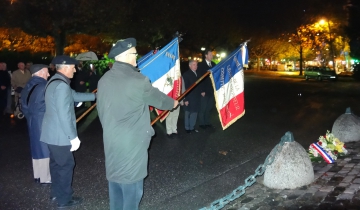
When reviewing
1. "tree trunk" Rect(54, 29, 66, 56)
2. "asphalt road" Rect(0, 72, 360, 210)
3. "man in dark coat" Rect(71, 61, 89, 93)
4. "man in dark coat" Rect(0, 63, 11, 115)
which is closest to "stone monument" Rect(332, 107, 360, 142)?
"asphalt road" Rect(0, 72, 360, 210)

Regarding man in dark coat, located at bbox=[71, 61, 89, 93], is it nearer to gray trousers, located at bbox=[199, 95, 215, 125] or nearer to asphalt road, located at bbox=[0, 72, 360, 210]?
asphalt road, located at bbox=[0, 72, 360, 210]

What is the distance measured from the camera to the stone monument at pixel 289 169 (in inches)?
234

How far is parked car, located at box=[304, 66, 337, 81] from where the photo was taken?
40.5 meters

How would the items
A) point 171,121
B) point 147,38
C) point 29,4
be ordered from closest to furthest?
point 171,121, point 29,4, point 147,38

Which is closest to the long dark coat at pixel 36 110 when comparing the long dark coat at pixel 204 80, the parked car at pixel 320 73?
the long dark coat at pixel 204 80

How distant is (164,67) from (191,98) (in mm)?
2980

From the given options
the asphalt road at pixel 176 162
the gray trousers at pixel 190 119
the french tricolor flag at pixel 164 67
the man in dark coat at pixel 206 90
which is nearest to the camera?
the asphalt road at pixel 176 162

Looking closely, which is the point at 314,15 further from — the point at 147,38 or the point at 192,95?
the point at 192,95

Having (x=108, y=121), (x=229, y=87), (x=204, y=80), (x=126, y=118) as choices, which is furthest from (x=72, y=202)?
(x=204, y=80)

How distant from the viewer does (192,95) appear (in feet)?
33.7

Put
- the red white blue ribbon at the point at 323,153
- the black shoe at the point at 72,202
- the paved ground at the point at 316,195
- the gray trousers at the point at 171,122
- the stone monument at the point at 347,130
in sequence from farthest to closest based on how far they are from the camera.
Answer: the gray trousers at the point at 171,122 < the stone monument at the point at 347,130 < the red white blue ribbon at the point at 323,153 < the black shoe at the point at 72,202 < the paved ground at the point at 316,195

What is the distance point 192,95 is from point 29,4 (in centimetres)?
1791

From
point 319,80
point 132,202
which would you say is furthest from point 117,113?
point 319,80

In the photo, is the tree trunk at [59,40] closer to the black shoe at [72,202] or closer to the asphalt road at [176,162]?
the asphalt road at [176,162]
